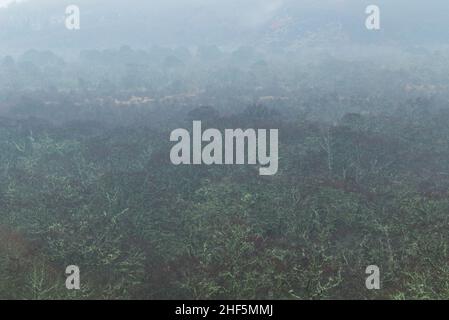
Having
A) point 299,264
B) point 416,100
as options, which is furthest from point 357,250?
point 416,100

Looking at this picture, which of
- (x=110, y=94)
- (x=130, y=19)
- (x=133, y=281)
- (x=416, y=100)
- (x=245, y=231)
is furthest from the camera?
(x=130, y=19)

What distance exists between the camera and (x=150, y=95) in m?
27.5

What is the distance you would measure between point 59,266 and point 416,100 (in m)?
18.8

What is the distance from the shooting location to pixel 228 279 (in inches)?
402

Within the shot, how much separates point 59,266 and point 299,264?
530cm

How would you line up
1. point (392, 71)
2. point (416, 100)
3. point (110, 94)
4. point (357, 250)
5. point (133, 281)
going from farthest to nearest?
point (392, 71) < point (110, 94) < point (416, 100) < point (357, 250) < point (133, 281)

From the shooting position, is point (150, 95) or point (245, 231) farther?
point (150, 95)

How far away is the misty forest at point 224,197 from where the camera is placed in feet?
33.3

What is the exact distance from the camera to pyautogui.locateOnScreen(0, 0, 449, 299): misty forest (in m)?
10.2

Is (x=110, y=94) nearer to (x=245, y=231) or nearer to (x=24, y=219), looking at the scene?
(x=24, y=219)

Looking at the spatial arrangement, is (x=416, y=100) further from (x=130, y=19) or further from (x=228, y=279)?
(x=130, y=19)

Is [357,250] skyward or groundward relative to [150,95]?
groundward

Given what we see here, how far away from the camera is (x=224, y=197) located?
1387 centimetres
